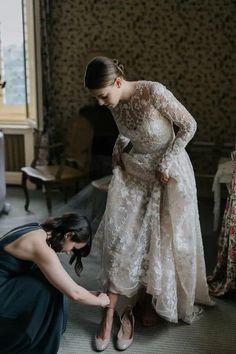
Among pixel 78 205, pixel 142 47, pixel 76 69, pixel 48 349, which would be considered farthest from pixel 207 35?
pixel 48 349

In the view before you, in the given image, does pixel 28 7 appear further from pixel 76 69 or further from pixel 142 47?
pixel 142 47

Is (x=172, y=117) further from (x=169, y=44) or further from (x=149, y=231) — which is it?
(x=169, y=44)

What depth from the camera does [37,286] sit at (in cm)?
188

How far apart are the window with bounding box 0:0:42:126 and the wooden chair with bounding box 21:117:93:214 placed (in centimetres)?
36

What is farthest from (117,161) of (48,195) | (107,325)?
(48,195)

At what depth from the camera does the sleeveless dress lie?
185 cm

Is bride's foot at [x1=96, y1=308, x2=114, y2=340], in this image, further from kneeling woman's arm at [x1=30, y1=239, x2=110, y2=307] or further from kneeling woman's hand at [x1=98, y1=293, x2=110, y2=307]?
kneeling woman's arm at [x1=30, y1=239, x2=110, y2=307]

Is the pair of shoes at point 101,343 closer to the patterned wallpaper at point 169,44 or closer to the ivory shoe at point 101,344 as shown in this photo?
the ivory shoe at point 101,344

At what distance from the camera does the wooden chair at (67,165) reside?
3.84m

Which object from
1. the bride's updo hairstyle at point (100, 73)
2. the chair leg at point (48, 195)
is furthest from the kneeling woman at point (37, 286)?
the chair leg at point (48, 195)

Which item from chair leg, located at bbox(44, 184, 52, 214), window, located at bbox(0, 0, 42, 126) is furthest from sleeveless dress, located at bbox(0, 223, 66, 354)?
window, located at bbox(0, 0, 42, 126)

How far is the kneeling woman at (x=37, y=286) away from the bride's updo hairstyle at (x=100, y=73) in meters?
0.56

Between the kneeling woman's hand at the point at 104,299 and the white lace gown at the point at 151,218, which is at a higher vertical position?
the white lace gown at the point at 151,218

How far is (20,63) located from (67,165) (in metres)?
1.24
